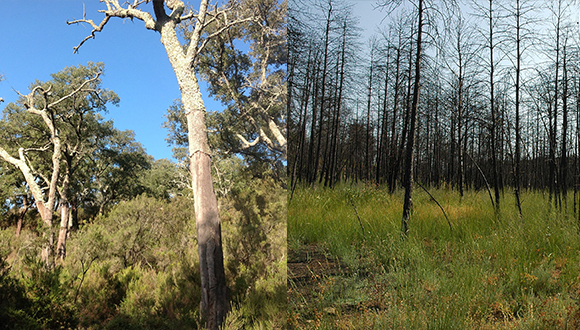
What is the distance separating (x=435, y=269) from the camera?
2.55 meters

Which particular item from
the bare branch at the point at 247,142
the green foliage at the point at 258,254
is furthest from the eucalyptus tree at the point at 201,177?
the bare branch at the point at 247,142

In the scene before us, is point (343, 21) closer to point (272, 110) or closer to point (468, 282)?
point (468, 282)

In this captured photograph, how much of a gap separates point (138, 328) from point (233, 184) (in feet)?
24.3

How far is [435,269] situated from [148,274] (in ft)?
23.8

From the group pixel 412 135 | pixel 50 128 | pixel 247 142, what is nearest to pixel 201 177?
pixel 412 135

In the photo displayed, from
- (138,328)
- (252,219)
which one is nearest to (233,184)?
(252,219)

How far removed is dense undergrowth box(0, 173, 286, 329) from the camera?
18.0 ft

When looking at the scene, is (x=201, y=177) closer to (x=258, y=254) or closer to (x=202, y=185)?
(x=202, y=185)

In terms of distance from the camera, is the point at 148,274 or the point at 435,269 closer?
the point at 435,269

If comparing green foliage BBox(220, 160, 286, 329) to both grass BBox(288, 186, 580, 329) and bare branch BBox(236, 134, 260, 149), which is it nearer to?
grass BBox(288, 186, 580, 329)

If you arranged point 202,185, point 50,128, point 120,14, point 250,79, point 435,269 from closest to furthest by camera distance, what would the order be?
point 435,269 → point 202,185 → point 120,14 → point 50,128 → point 250,79

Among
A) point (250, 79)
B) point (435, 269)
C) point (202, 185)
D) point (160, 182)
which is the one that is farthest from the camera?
point (160, 182)

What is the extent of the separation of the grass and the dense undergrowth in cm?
203

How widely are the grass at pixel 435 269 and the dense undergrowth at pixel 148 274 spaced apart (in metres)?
2.03
